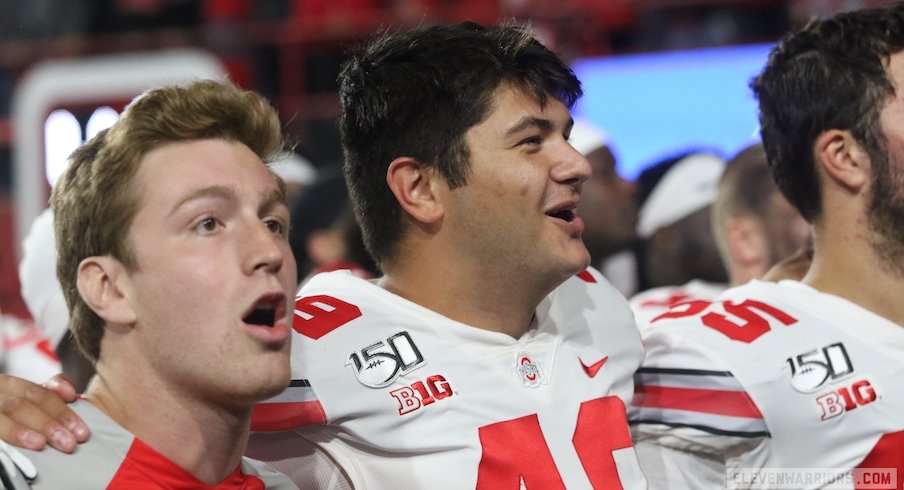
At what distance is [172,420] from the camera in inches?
78.3

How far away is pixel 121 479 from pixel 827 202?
164 cm

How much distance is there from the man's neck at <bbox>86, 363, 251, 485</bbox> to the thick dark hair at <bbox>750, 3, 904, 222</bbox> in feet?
4.76

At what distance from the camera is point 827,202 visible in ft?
9.22

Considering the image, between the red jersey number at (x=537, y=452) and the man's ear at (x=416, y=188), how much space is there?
0.42 metres

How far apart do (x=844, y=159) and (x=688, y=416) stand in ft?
2.16

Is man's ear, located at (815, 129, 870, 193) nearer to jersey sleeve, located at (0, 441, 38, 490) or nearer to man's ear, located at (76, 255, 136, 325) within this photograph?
man's ear, located at (76, 255, 136, 325)

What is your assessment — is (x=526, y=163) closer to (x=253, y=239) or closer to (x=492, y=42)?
(x=492, y=42)

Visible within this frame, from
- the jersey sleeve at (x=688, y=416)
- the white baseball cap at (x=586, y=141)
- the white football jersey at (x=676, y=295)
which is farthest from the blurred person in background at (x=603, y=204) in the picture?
the jersey sleeve at (x=688, y=416)

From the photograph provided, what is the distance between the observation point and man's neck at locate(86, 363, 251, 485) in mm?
1988

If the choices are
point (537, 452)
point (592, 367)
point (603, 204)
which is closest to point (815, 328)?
point (592, 367)

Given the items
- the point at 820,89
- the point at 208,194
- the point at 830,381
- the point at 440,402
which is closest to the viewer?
the point at 208,194

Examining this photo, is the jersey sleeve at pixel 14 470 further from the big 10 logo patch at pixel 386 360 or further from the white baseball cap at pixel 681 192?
the white baseball cap at pixel 681 192

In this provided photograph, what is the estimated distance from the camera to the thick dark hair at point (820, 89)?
2727 millimetres

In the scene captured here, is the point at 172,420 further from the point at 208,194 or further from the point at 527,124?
the point at 527,124
